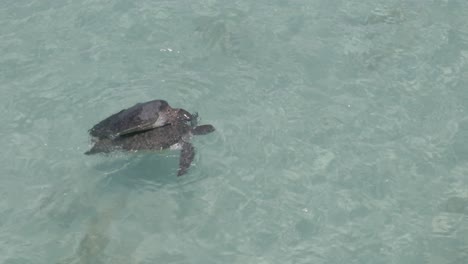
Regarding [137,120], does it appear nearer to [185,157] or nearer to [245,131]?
[185,157]

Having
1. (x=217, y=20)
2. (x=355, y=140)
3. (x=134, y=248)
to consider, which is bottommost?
(x=134, y=248)

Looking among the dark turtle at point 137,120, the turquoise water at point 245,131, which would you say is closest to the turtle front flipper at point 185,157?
the turquoise water at point 245,131

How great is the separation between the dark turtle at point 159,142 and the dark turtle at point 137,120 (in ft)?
0.25

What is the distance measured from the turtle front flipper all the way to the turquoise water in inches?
11.9

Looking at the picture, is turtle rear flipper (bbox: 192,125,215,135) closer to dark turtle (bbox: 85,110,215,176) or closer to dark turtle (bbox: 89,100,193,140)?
dark turtle (bbox: 85,110,215,176)

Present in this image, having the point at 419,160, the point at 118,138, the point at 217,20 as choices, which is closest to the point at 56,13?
the point at 217,20

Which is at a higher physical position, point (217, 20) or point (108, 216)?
point (217, 20)

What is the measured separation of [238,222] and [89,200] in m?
2.20

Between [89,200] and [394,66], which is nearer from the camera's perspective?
[89,200]

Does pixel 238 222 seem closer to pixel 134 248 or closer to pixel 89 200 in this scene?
pixel 134 248

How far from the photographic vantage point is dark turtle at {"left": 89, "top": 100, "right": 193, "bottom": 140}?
9633 millimetres

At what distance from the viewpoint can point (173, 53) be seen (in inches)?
501

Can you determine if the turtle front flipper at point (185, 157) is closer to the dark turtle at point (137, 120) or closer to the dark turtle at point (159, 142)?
the dark turtle at point (159, 142)

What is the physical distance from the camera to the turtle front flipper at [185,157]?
32.7 ft
